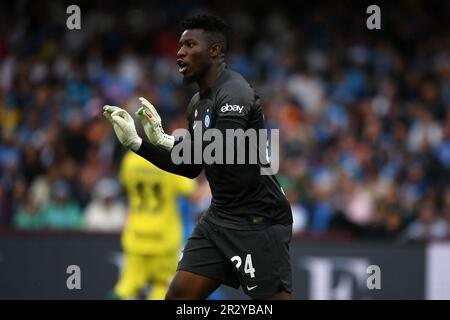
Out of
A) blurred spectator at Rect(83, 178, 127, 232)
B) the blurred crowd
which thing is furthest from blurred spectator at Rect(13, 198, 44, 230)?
blurred spectator at Rect(83, 178, 127, 232)

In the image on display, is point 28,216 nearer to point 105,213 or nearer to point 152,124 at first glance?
point 105,213

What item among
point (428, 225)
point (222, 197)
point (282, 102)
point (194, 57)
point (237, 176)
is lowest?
point (428, 225)

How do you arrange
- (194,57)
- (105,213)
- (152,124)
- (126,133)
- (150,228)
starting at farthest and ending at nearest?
(105,213) → (150,228) → (152,124) → (194,57) → (126,133)

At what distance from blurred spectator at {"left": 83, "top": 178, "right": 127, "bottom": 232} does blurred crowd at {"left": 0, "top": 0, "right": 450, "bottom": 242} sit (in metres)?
0.02

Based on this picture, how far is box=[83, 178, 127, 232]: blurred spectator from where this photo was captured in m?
11.6

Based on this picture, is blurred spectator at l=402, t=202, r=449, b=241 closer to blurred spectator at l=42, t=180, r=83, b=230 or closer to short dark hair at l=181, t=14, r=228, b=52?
blurred spectator at l=42, t=180, r=83, b=230

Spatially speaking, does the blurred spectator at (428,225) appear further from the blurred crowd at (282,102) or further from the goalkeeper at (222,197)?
the goalkeeper at (222,197)

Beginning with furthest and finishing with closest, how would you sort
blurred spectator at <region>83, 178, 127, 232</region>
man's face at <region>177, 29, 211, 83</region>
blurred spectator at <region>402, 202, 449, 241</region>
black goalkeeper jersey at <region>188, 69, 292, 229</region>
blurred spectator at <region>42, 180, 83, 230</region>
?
Answer: 1. blurred spectator at <region>42, 180, 83, 230</region>
2. blurred spectator at <region>83, 178, 127, 232</region>
3. blurred spectator at <region>402, 202, 449, 241</region>
4. man's face at <region>177, 29, 211, 83</region>
5. black goalkeeper jersey at <region>188, 69, 292, 229</region>

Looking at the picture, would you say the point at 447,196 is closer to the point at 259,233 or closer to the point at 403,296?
the point at 403,296

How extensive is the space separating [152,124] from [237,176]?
2.27ft

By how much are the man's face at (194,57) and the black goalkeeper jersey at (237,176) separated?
13 centimetres

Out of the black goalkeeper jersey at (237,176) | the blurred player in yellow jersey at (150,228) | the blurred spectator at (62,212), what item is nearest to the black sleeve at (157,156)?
the black goalkeeper jersey at (237,176)

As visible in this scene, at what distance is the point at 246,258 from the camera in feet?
20.3

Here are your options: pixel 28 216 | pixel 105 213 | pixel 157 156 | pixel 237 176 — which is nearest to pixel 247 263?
pixel 237 176
